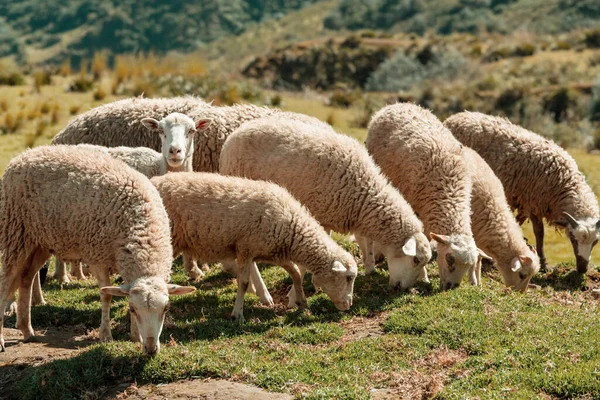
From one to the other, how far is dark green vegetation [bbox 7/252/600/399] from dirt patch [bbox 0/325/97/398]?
0.70 feet

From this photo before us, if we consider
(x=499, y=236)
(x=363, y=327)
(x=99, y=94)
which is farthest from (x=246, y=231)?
(x=99, y=94)

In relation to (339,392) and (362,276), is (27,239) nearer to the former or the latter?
(339,392)

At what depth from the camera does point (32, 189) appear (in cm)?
882

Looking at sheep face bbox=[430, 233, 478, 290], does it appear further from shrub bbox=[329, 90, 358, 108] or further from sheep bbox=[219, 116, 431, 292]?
shrub bbox=[329, 90, 358, 108]

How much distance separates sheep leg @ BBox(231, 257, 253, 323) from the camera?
9680 mm

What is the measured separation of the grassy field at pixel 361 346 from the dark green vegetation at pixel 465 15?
192ft

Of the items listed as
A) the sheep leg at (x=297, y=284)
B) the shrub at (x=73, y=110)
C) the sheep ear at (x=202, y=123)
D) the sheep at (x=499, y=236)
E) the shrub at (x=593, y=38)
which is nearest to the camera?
the sheep leg at (x=297, y=284)

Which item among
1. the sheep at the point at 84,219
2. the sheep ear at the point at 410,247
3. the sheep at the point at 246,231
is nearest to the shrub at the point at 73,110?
the sheep at the point at 246,231

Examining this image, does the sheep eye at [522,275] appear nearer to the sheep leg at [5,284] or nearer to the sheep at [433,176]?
the sheep at [433,176]

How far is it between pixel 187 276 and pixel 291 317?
244 cm

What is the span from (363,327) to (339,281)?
72cm

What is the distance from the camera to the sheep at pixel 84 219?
8531mm

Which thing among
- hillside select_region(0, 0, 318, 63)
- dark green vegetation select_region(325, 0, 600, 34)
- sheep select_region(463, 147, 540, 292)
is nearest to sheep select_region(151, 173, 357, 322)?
sheep select_region(463, 147, 540, 292)

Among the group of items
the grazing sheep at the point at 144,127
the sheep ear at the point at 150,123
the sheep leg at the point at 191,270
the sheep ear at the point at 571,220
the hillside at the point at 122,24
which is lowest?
the hillside at the point at 122,24
